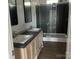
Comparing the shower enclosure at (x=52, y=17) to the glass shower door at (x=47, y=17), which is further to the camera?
the glass shower door at (x=47, y=17)

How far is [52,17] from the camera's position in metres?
6.16

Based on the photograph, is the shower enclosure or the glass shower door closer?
the shower enclosure

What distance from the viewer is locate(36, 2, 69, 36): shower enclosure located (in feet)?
19.7

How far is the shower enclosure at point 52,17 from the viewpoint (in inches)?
237
